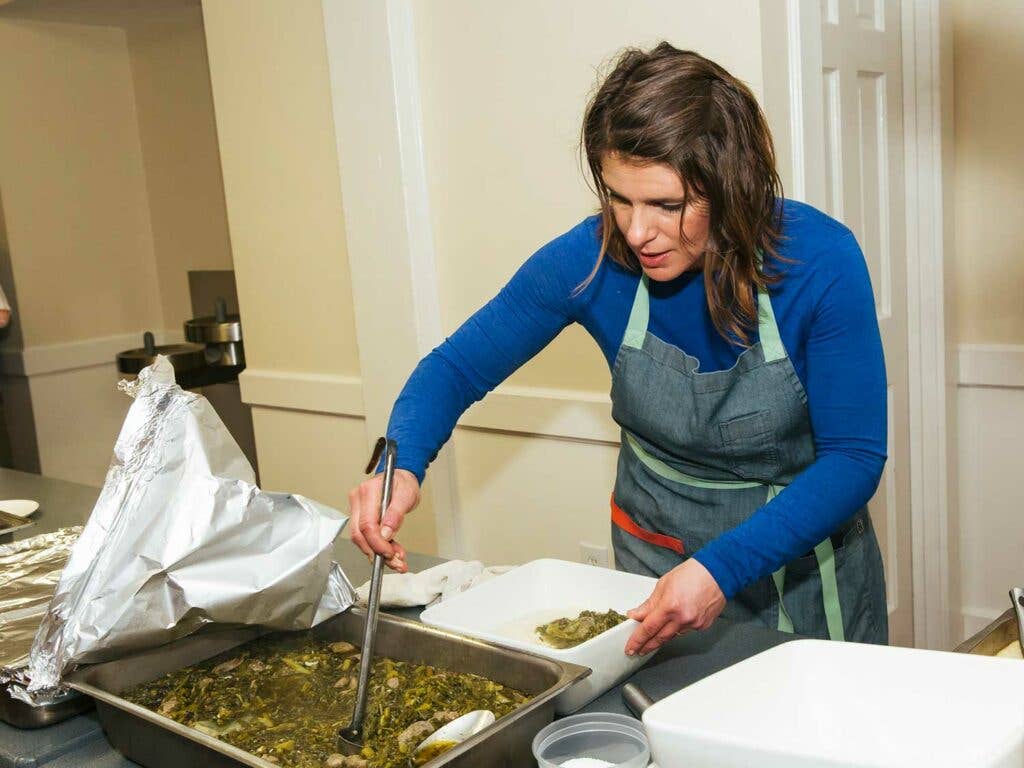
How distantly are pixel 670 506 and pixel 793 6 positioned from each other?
3.75ft

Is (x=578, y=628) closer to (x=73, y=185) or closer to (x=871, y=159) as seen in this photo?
(x=871, y=159)

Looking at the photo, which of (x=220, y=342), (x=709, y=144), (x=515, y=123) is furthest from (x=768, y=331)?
(x=220, y=342)

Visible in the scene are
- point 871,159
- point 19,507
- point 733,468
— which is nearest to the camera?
point 733,468

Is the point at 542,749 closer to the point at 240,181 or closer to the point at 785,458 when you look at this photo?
the point at 785,458

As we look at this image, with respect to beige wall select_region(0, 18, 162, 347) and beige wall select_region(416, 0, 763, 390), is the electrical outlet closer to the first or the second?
beige wall select_region(416, 0, 763, 390)

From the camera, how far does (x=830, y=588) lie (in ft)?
5.64

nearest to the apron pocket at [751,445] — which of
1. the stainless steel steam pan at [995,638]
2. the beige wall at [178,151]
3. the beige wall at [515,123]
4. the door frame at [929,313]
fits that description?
the stainless steel steam pan at [995,638]

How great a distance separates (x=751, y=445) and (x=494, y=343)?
0.46 m

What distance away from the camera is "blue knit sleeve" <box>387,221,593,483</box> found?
1739 mm

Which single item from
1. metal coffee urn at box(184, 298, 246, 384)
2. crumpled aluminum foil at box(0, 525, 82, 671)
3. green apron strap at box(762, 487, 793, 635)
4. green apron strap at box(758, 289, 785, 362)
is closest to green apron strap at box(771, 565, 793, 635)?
green apron strap at box(762, 487, 793, 635)

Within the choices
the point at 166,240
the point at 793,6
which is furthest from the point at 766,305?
the point at 166,240

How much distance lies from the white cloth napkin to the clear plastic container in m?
0.48

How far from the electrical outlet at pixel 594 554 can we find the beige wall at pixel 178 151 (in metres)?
2.51

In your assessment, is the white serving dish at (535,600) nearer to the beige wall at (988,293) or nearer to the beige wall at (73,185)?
the beige wall at (988,293)
